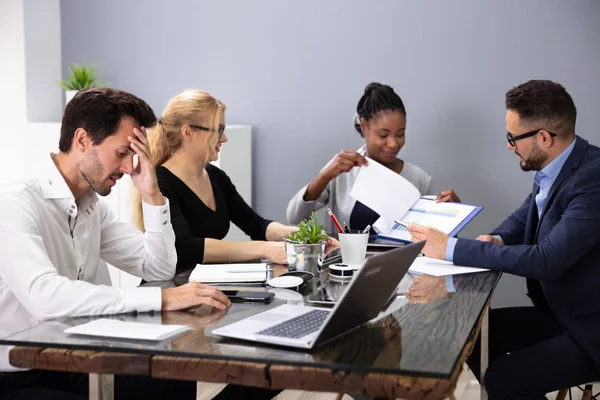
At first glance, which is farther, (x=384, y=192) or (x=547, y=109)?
(x=384, y=192)

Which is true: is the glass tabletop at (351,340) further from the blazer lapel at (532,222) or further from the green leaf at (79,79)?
the green leaf at (79,79)

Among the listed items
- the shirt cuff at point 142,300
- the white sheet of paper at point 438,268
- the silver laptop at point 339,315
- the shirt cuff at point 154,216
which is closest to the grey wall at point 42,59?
the shirt cuff at point 154,216

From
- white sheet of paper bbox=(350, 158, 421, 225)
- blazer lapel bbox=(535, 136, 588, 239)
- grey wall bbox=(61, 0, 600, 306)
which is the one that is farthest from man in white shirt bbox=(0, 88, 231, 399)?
grey wall bbox=(61, 0, 600, 306)

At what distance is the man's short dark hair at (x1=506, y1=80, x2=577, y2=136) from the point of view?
8.43 ft

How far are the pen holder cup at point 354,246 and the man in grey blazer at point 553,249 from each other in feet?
0.76

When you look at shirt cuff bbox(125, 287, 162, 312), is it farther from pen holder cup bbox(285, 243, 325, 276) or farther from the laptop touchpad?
pen holder cup bbox(285, 243, 325, 276)

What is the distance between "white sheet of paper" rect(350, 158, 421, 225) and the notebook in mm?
760

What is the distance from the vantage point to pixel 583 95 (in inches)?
146

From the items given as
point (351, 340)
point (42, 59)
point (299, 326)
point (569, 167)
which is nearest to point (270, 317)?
point (299, 326)

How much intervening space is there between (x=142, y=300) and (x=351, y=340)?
20.8 inches

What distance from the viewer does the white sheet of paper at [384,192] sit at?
3.04 meters

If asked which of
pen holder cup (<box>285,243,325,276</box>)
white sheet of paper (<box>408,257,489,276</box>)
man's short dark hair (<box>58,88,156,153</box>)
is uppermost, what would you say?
man's short dark hair (<box>58,88,156,153</box>)

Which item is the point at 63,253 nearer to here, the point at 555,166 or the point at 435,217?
the point at 435,217

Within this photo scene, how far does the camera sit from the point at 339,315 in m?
1.45
